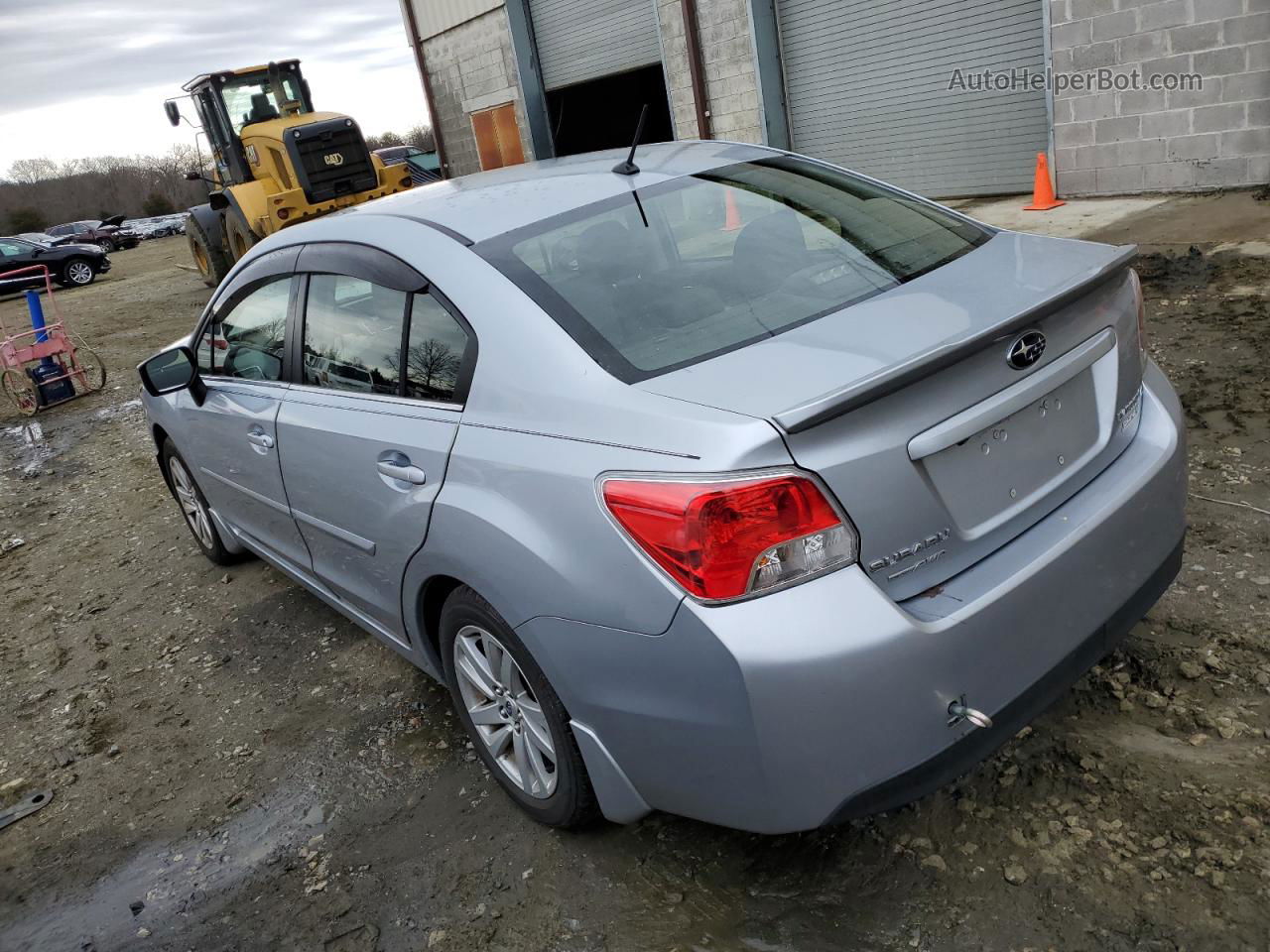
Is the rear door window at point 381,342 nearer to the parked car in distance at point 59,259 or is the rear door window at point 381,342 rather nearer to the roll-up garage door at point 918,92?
the roll-up garage door at point 918,92

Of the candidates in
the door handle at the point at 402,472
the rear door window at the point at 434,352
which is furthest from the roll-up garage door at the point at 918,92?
the door handle at the point at 402,472

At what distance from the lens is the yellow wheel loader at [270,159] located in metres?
14.5

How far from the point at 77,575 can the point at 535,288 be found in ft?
14.3

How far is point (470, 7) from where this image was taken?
58.5 ft

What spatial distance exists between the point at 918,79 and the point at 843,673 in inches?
435

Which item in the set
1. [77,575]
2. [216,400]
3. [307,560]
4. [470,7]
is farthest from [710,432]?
[470,7]

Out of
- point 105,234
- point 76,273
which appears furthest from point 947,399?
point 105,234

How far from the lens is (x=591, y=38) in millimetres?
15883

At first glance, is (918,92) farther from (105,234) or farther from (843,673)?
(105,234)

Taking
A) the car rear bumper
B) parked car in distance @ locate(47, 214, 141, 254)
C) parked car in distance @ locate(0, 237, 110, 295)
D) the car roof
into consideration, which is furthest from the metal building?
parked car in distance @ locate(47, 214, 141, 254)

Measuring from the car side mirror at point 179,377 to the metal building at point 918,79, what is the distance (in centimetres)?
849

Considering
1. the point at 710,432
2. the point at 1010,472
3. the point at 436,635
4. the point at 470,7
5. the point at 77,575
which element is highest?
the point at 470,7

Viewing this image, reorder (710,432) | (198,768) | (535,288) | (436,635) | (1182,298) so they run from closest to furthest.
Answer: (710,432), (535,288), (436,635), (198,768), (1182,298)

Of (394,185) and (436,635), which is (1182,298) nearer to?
(436,635)
